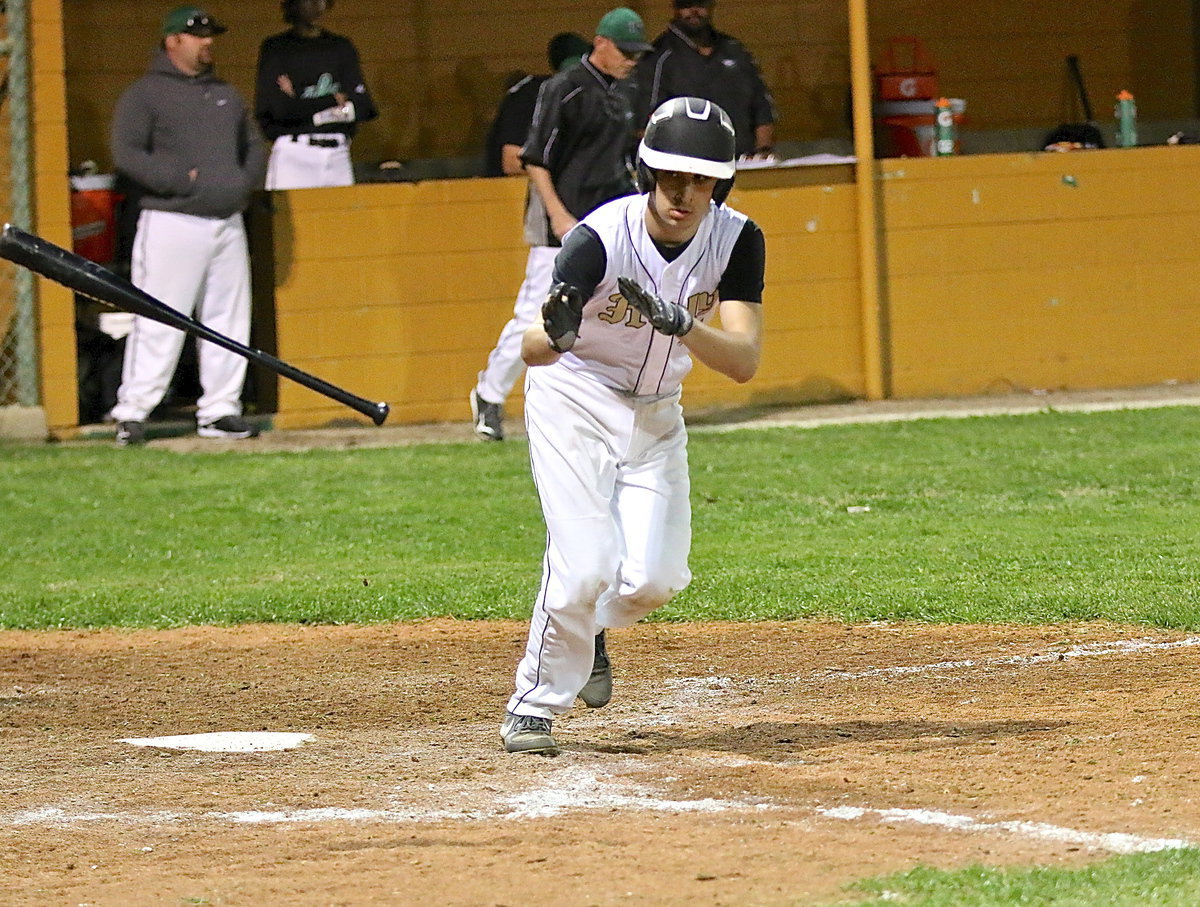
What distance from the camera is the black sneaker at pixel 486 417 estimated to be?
11914mm

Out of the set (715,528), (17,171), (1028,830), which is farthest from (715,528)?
(17,171)

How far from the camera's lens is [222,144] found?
12008 mm

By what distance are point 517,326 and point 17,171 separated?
11.1 ft

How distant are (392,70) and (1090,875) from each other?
11.6m

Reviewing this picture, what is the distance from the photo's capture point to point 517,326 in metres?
11.5

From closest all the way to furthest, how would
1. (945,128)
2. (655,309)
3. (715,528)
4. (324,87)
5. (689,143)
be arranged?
(655,309) < (689,143) < (715,528) < (324,87) < (945,128)

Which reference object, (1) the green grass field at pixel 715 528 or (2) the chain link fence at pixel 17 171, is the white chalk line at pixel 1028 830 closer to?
(1) the green grass field at pixel 715 528

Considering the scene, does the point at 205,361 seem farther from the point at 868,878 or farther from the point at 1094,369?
the point at 868,878

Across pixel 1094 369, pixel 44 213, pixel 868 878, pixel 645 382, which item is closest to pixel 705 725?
pixel 645 382

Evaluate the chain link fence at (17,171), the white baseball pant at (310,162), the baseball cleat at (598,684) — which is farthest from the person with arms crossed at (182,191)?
the baseball cleat at (598,684)

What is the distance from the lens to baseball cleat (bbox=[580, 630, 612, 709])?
5.96 metres

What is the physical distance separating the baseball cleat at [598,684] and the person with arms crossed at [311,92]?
731cm

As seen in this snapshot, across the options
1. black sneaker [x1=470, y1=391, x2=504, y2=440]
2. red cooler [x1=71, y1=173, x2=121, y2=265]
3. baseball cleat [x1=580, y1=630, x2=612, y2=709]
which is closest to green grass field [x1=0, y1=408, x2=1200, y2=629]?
black sneaker [x1=470, y1=391, x2=504, y2=440]

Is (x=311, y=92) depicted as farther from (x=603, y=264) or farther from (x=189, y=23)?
(x=603, y=264)
